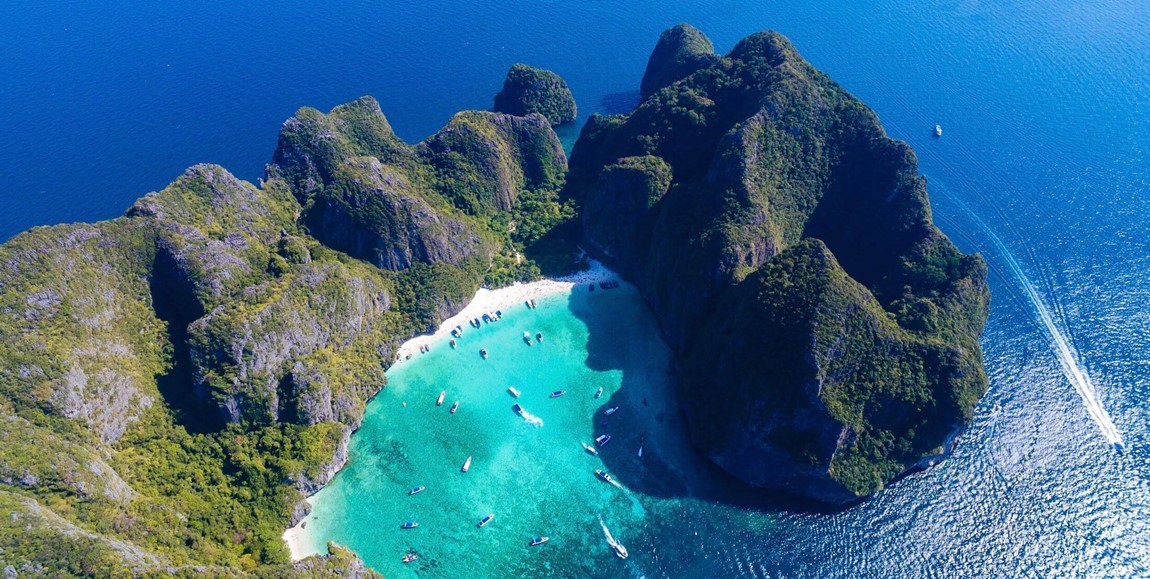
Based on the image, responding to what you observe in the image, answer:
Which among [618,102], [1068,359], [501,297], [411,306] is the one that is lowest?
[1068,359]

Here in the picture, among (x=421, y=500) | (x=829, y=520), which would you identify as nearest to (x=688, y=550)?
(x=829, y=520)

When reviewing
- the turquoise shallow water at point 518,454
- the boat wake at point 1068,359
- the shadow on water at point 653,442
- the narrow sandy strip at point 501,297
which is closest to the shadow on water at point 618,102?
the narrow sandy strip at point 501,297

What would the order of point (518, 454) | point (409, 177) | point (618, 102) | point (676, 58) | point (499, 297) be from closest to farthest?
1. point (518, 454)
2. point (499, 297)
3. point (409, 177)
4. point (676, 58)
5. point (618, 102)

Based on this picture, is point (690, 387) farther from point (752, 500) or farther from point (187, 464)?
point (187, 464)

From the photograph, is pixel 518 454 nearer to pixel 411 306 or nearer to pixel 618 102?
pixel 411 306

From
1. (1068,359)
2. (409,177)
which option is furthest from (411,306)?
(1068,359)

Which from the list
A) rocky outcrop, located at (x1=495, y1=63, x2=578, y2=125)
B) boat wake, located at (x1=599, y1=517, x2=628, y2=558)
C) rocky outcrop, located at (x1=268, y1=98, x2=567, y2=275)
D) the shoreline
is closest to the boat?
boat wake, located at (x1=599, y1=517, x2=628, y2=558)

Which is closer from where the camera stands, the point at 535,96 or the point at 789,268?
the point at 789,268
